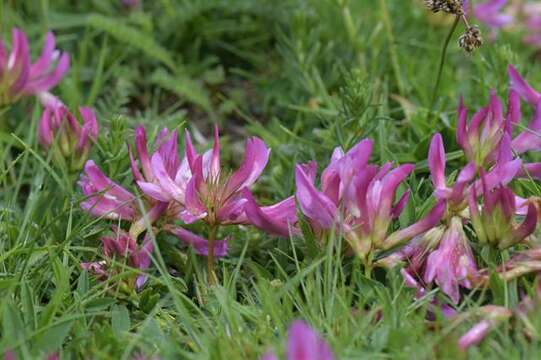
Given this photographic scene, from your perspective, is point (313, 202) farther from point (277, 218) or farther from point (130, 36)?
point (130, 36)

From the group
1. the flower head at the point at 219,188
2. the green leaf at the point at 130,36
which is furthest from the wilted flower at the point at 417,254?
the green leaf at the point at 130,36

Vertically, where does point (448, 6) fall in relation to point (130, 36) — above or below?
above

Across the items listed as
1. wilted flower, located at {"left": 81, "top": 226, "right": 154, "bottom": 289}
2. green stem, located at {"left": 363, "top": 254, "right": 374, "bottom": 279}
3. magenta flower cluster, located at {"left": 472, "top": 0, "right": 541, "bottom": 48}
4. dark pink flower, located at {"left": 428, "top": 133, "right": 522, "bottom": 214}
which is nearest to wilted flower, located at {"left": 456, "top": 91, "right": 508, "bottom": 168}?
dark pink flower, located at {"left": 428, "top": 133, "right": 522, "bottom": 214}

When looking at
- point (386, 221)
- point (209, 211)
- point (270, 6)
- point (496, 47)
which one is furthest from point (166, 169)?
point (270, 6)

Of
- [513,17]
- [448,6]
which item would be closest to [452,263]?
[448,6]

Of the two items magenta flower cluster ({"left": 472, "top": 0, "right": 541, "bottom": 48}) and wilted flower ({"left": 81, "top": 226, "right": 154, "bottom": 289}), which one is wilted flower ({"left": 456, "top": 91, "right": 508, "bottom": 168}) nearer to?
wilted flower ({"left": 81, "top": 226, "right": 154, "bottom": 289})

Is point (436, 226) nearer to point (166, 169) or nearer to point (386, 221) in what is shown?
point (386, 221)
